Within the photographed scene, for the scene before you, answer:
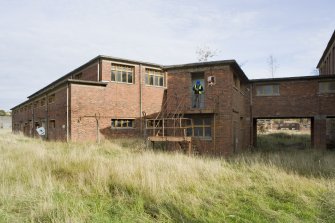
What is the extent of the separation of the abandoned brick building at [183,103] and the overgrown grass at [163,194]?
7295mm

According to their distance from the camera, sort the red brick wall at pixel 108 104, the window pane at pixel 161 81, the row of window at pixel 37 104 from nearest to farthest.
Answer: the red brick wall at pixel 108 104, the row of window at pixel 37 104, the window pane at pixel 161 81

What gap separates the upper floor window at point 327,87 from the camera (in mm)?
21422

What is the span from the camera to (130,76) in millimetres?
25359

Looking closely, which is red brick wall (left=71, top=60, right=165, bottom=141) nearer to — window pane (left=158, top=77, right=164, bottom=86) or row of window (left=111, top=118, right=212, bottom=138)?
window pane (left=158, top=77, right=164, bottom=86)

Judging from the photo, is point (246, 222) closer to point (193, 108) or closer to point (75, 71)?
point (193, 108)

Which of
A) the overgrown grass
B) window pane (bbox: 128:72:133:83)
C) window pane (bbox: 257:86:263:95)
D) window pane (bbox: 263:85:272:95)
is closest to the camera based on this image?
the overgrown grass

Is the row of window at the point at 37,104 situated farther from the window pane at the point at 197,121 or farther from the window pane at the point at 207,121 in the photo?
the window pane at the point at 207,121

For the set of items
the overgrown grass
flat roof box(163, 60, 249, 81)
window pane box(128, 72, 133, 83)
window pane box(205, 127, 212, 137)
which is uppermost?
A: window pane box(128, 72, 133, 83)

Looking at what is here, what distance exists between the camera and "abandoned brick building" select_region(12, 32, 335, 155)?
17500 millimetres

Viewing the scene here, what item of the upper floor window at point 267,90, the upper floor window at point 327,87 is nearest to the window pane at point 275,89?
the upper floor window at point 267,90

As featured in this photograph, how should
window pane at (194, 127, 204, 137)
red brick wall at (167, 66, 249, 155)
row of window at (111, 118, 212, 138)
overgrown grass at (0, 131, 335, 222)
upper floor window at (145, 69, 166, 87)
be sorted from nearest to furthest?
overgrown grass at (0, 131, 335, 222), red brick wall at (167, 66, 249, 155), row of window at (111, 118, 212, 138), window pane at (194, 127, 204, 137), upper floor window at (145, 69, 166, 87)

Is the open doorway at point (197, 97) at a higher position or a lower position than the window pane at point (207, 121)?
higher

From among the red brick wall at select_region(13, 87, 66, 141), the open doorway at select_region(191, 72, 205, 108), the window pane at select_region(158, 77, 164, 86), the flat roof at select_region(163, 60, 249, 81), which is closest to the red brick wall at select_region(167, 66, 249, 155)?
the flat roof at select_region(163, 60, 249, 81)

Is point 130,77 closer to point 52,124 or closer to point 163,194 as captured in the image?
point 52,124
